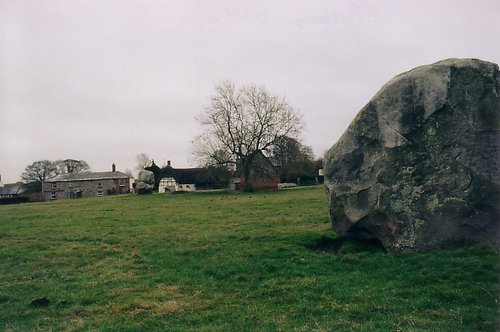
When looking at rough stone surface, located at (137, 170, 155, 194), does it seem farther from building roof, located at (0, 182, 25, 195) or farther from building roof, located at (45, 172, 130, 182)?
building roof, located at (0, 182, 25, 195)

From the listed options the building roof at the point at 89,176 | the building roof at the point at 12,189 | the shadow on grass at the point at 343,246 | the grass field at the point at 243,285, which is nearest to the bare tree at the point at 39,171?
the building roof at the point at 12,189

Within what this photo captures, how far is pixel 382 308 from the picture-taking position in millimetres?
9203

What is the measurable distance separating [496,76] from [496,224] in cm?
426

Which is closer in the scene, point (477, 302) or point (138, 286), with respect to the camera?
point (477, 302)

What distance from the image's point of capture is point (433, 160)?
12.8m

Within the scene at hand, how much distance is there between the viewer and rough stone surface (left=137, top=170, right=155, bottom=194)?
56597 millimetres

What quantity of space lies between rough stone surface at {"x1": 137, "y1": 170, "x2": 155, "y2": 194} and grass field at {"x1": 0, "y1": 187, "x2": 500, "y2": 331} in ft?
125

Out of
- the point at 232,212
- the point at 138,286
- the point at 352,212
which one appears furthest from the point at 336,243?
the point at 232,212

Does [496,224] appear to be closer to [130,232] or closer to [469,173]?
[469,173]

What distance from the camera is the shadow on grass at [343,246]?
1408 centimetres

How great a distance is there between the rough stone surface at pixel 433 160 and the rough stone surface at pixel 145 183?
45538mm

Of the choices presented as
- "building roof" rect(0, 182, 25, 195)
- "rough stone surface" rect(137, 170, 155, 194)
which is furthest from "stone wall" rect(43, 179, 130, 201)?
"rough stone surface" rect(137, 170, 155, 194)

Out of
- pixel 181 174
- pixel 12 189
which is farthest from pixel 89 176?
pixel 12 189

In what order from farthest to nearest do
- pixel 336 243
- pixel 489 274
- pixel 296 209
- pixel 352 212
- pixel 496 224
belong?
pixel 296 209, pixel 336 243, pixel 352 212, pixel 496 224, pixel 489 274
